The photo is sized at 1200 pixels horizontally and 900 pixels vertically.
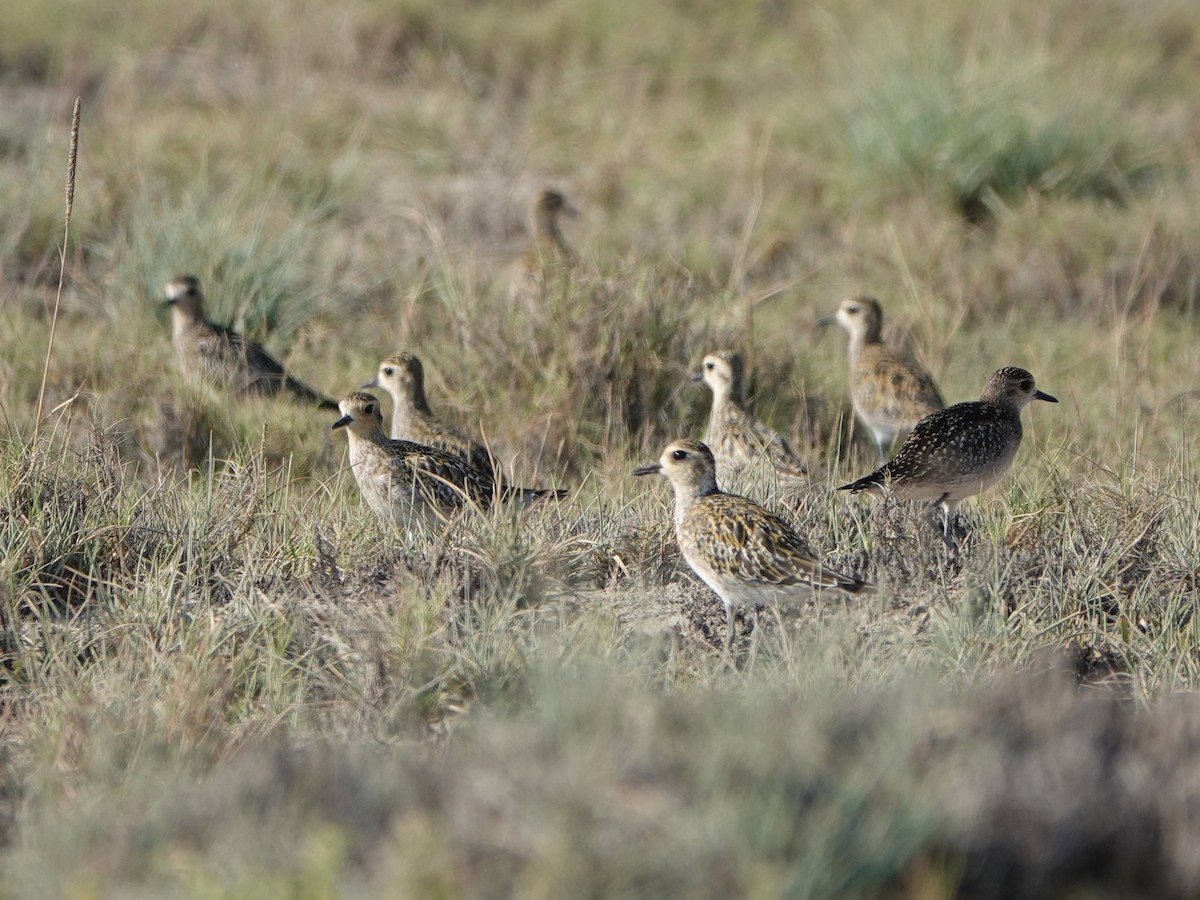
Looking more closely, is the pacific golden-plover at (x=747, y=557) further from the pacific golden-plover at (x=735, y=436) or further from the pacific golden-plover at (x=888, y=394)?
the pacific golden-plover at (x=888, y=394)

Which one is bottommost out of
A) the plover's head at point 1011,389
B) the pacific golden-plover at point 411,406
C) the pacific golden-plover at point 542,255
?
the pacific golden-plover at point 411,406

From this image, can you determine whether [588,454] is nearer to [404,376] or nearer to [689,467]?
[404,376]

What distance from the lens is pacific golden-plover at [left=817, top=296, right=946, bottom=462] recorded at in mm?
8398

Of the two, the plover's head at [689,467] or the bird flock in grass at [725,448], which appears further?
the plover's head at [689,467]

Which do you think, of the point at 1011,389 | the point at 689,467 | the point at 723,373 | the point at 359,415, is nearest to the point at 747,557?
the point at 689,467

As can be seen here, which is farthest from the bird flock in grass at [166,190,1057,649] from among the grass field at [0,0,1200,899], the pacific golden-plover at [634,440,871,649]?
the grass field at [0,0,1200,899]

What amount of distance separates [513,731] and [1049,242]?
27.0ft

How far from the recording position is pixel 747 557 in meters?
5.57

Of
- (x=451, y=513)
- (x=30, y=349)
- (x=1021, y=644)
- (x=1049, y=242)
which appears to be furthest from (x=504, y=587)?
(x=1049, y=242)

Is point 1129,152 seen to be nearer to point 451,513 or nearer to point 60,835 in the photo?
point 451,513

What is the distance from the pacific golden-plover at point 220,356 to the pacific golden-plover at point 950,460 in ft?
9.86

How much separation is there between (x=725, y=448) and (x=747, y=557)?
2.40 meters

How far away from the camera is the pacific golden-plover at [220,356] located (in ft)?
Answer: 28.2

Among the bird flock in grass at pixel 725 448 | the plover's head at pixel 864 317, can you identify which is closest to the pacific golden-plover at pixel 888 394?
the bird flock in grass at pixel 725 448
